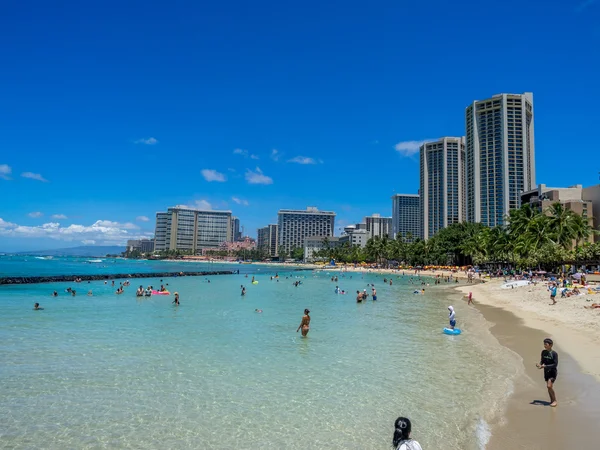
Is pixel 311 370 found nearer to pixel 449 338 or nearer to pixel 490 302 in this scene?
pixel 449 338

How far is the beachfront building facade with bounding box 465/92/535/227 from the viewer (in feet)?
455

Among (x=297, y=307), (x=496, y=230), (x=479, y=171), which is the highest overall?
(x=479, y=171)

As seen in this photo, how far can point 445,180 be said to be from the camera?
172 metres

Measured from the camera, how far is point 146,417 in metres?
10.0

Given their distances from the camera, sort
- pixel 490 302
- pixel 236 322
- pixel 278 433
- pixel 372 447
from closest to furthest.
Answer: pixel 372 447
pixel 278 433
pixel 236 322
pixel 490 302

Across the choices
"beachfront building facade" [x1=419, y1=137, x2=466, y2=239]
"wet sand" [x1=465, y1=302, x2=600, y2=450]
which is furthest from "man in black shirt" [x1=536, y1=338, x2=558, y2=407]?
"beachfront building facade" [x1=419, y1=137, x2=466, y2=239]

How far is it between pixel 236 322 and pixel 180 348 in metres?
8.18

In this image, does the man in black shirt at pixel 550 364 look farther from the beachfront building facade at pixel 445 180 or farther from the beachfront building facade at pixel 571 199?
the beachfront building facade at pixel 445 180

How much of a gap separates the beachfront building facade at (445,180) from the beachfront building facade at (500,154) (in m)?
23.9

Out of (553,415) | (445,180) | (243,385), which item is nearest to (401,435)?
(553,415)

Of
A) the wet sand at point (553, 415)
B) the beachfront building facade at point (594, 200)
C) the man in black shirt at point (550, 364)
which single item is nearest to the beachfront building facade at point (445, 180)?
the beachfront building facade at point (594, 200)

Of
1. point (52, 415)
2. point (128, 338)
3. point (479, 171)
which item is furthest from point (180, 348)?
point (479, 171)

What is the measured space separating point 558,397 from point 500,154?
14635 centimetres

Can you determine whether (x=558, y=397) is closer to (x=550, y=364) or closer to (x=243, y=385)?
(x=550, y=364)
